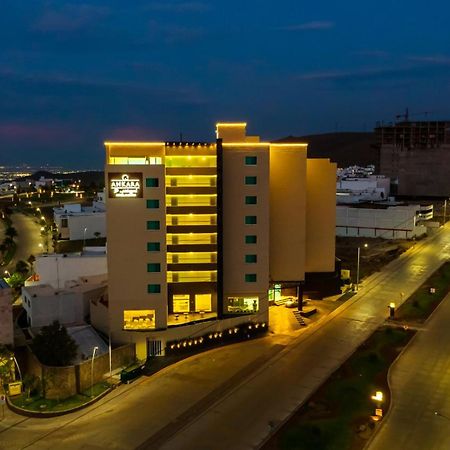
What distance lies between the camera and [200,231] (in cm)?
4934

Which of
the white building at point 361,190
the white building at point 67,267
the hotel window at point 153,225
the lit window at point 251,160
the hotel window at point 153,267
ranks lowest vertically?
the white building at point 67,267

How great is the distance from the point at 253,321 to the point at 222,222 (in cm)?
959

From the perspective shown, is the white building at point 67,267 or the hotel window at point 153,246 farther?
the white building at point 67,267

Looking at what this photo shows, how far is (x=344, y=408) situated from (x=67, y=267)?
3840 cm

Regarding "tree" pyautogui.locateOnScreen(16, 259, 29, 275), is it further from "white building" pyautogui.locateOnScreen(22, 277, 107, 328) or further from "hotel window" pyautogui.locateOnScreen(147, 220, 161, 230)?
"hotel window" pyautogui.locateOnScreen(147, 220, 161, 230)

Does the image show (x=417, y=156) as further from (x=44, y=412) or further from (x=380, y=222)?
(x=44, y=412)

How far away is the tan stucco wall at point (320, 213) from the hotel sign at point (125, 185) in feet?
66.0

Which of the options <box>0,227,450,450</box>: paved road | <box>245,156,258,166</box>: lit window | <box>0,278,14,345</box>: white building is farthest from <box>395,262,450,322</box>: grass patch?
<box>0,278,14,345</box>: white building

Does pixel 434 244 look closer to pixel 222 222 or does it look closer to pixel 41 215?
pixel 222 222

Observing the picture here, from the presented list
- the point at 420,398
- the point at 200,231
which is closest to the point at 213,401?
the point at 420,398

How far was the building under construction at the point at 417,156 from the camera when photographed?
6796 inches

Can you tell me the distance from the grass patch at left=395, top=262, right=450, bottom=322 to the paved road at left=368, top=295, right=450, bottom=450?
4369mm

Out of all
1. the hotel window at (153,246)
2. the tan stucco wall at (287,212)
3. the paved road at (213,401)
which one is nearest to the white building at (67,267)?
the hotel window at (153,246)

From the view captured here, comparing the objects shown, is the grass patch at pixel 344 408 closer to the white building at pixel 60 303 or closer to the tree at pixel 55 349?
the tree at pixel 55 349
